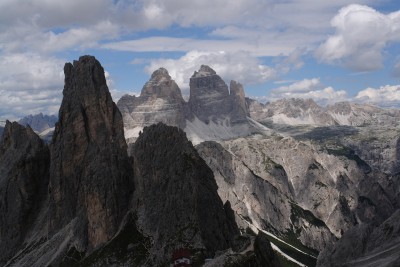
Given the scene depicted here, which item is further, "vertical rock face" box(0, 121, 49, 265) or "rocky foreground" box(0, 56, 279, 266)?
"vertical rock face" box(0, 121, 49, 265)

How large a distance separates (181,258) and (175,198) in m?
20.5

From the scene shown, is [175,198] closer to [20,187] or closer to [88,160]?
[88,160]

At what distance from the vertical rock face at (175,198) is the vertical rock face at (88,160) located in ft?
27.9

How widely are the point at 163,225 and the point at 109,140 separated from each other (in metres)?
48.1

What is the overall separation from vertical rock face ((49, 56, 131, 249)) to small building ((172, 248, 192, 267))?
2785 centimetres

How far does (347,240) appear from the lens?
421 feet

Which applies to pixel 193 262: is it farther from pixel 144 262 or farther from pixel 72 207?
pixel 72 207

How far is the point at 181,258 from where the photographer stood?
9656cm

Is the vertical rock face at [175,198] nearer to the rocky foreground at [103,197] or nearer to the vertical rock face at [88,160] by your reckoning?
the rocky foreground at [103,197]

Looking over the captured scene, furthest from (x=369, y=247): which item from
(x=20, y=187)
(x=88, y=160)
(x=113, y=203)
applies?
(x=20, y=187)

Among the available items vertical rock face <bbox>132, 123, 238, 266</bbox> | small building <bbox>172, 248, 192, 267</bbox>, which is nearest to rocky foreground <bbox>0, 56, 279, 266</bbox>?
vertical rock face <bbox>132, 123, 238, 266</bbox>

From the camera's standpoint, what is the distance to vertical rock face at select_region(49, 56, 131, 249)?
129 metres

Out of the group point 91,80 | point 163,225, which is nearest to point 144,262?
point 163,225

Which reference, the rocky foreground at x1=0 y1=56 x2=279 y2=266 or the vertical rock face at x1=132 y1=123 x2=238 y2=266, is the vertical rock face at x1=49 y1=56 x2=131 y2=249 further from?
the vertical rock face at x1=132 y1=123 x2=238 y2=266
